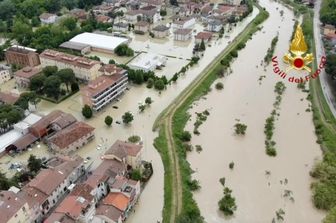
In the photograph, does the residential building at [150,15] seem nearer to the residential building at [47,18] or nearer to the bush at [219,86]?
the residential building at [47,18]

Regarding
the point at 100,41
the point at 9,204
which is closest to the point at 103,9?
the point at 100,41

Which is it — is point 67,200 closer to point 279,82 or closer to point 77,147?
point 77,147

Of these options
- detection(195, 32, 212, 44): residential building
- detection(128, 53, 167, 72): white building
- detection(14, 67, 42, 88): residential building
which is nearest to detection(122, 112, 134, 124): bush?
detection(128, 53, 167, 72): white building

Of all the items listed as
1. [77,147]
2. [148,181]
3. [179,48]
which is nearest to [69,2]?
[179,48]

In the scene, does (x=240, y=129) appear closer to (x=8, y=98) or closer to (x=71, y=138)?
(x=71, y=138)

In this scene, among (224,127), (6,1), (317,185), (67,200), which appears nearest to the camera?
(67,200)

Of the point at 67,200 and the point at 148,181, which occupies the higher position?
the point at 67,200

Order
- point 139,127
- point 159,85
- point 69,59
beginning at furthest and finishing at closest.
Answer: point 69,59 → point 159,85 → point 139,127
